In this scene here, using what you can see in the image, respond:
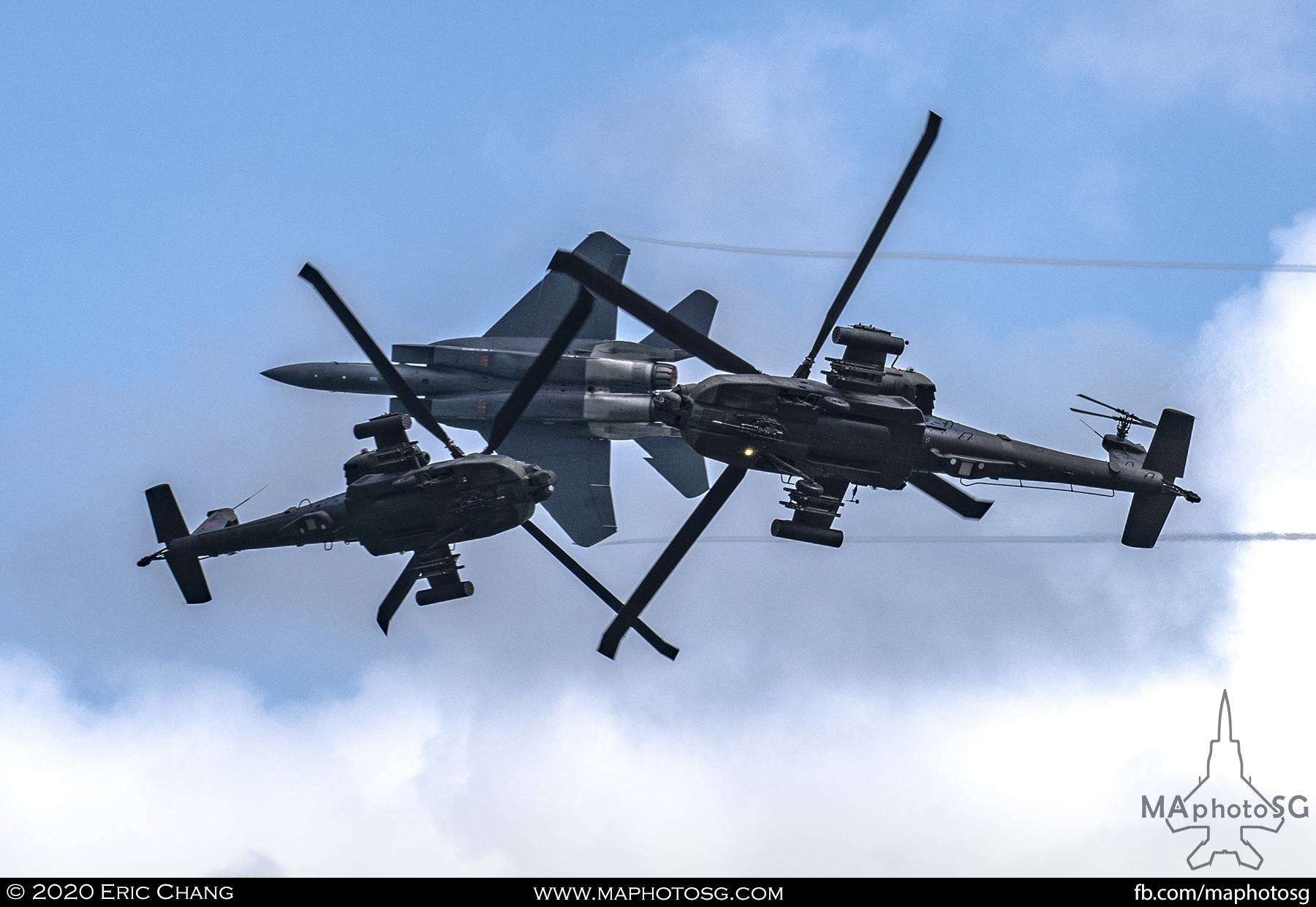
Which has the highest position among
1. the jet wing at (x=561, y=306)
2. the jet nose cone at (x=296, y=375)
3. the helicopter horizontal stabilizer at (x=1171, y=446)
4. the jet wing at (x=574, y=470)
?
the jet wing at (x=561, y=306)

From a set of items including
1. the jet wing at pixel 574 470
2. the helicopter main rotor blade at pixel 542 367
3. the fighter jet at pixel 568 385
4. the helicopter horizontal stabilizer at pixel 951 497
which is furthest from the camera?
the jet wing at pixel 574 470

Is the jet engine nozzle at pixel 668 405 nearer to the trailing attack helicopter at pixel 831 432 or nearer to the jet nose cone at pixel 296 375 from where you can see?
the trailing attack helicopter at pixel 831 432

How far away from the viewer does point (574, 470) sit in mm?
75062

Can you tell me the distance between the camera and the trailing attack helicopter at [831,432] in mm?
59688

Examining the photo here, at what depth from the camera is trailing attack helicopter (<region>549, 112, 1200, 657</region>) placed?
59.7 metres

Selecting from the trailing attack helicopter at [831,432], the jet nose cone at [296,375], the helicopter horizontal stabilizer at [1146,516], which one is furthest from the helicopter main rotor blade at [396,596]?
the helicopter horizontal stabilizer at [1146,516]

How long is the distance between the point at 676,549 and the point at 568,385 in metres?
13.5

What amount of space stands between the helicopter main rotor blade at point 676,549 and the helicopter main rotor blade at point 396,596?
23.5ft

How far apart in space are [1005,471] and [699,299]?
17.4 m

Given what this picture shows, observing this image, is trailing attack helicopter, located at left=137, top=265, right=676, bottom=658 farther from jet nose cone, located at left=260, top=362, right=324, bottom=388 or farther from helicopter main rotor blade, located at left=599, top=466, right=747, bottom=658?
jet nose cone, located at left=260, top=362, right=324, bottom=388

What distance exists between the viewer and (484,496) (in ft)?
197

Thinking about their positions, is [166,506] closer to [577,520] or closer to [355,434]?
[355,434]
